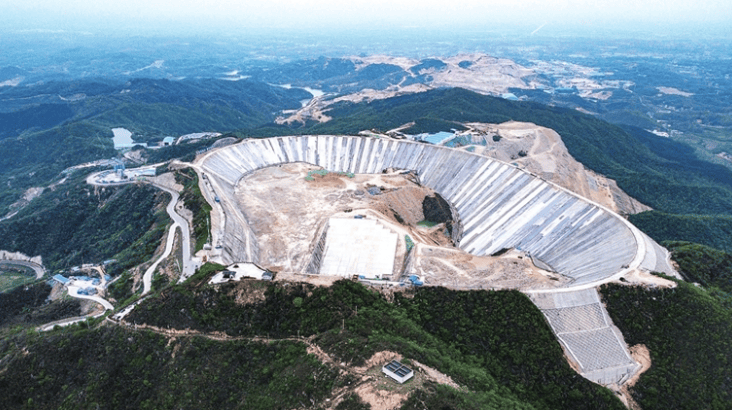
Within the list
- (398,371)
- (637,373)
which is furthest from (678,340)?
(398,371)

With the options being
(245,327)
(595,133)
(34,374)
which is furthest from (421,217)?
(595,133)

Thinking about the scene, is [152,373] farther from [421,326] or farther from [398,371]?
[421,326]

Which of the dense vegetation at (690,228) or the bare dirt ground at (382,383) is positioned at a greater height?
the bare dirt ground at (382,383)

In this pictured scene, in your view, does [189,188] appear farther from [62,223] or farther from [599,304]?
[599,304]

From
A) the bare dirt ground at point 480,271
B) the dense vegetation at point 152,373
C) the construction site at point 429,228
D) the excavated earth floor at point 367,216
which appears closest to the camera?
the dense vegetation at point 152,373

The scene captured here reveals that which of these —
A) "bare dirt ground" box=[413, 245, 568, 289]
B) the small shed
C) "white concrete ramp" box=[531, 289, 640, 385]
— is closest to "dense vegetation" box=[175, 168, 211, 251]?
"bare dirt ground" box=[413, 245, 568, 289]

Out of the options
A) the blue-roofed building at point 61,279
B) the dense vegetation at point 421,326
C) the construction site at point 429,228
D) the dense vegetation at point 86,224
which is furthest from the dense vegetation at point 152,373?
the dense vegetation at point 86,224

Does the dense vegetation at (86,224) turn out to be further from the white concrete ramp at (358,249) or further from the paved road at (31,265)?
the white concrete ramp at (358,249)
